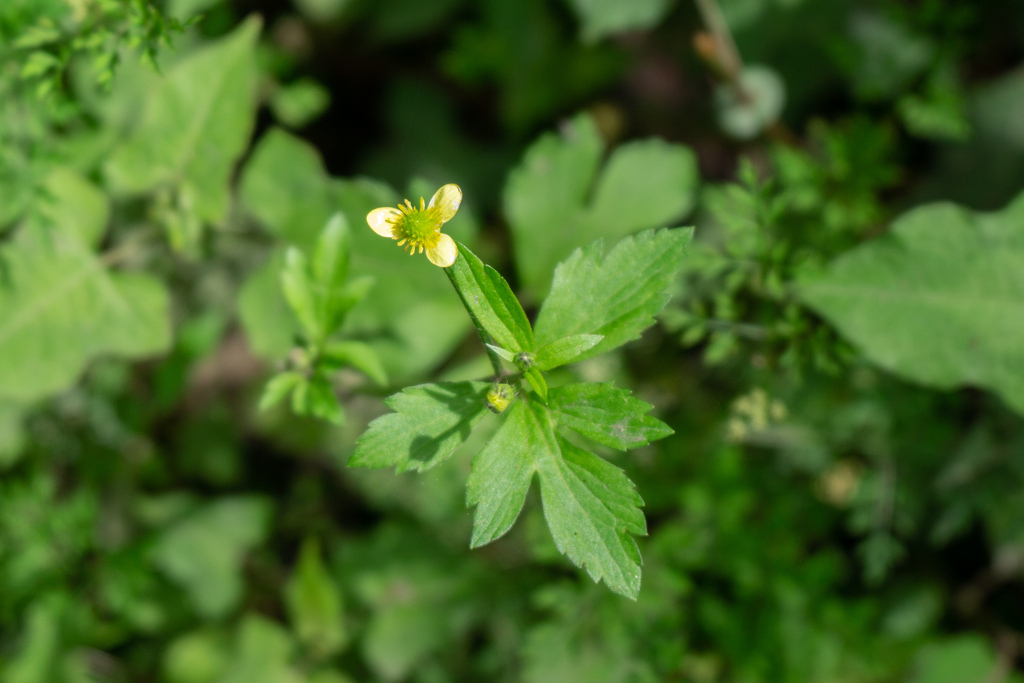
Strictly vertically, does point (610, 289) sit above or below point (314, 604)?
above

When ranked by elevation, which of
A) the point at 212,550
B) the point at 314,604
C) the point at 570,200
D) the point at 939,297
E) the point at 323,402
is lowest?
the point at 314,604

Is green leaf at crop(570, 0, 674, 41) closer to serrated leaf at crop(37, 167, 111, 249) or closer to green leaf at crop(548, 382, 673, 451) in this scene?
green leaf at crop(548, 382, 673, 451)

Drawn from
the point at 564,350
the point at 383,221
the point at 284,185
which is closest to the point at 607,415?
the point at 564,350

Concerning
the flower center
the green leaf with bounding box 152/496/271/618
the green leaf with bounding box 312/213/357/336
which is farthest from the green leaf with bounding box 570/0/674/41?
the green leaf with bounding box 152/496/271/618

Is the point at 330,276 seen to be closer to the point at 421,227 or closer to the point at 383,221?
the point at 383,221

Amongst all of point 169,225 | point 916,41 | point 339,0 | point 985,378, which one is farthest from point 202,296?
point 916,41

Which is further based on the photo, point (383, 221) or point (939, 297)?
point (939, 297)

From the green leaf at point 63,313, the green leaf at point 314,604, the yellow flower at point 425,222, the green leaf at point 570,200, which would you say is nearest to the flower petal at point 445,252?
the yellow flower at point 425,222
